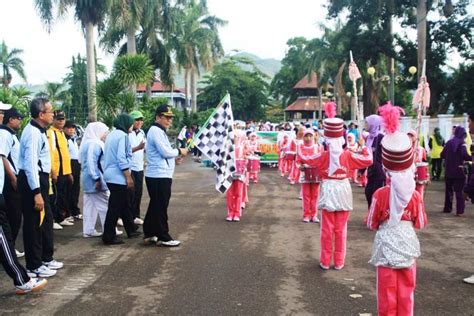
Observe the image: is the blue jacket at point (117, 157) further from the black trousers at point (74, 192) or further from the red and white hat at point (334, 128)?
the red and white hat at point (334, 128)

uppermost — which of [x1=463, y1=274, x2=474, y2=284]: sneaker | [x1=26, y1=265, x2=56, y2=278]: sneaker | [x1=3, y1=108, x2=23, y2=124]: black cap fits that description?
[x1=3, y1=108, x2=23, y2=124]: black cap

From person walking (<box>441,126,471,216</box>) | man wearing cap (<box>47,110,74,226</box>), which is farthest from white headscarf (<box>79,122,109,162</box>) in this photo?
person walking (<box>441,126,471,216</box>)

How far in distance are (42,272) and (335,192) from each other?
141 inches

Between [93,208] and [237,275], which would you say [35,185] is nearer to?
[237,275]

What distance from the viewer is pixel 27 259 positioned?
19.3ft

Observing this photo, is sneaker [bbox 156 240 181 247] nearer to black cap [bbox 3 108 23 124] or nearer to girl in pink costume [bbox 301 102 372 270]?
girl in pink costume [bbox 301 102 372 270]

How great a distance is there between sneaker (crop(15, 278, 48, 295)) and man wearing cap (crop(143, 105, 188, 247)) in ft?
7.29

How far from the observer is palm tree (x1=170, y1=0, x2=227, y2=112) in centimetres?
4107

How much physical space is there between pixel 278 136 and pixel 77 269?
53.6ft

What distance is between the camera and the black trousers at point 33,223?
574 centimetres

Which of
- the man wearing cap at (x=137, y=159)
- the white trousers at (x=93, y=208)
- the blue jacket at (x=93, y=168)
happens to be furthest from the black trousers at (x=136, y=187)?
the blue jacket at (x=93, y=168)

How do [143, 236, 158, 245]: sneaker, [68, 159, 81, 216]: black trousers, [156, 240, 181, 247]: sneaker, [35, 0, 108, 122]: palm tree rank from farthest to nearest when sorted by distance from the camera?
[35, 0, 108, 122]: palm tree → [68, 159, 81, 216]: black trousers → [143, 236, 158, 245]: sneaker → [156, 240, 181, 247]: sneaker

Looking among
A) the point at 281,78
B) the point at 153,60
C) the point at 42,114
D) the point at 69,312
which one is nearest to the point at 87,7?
the point at 153,60

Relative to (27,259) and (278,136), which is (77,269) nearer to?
(27,259)
